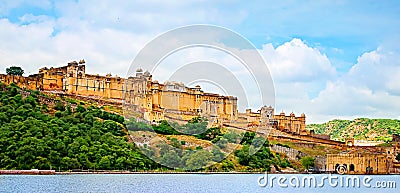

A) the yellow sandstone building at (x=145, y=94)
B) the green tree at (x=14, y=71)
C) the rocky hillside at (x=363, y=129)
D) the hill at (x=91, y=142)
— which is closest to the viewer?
the hill at (x=91, y=142)

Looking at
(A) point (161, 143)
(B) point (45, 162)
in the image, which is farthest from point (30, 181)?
(A) point (161, 143)

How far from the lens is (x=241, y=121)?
233 feet

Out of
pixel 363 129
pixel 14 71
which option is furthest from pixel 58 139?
pixel 363 129

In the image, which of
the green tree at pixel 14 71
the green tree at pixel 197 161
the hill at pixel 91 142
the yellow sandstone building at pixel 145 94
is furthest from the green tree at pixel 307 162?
the green tree at pixel 14 71

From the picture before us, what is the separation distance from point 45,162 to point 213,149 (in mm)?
17364

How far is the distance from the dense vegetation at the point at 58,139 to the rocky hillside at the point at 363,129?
5733 cm

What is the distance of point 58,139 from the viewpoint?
42.8 m

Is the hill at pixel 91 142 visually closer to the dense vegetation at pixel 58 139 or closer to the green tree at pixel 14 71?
the dense vegetation at pixel 58 139

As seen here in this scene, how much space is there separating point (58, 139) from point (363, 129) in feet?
243

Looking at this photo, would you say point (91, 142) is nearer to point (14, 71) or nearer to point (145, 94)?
point (145, 94)

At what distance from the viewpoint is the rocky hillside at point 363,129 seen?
102 metres

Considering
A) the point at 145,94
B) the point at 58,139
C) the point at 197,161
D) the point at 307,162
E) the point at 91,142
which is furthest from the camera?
the point at 145,94

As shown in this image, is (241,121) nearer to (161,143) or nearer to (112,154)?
(161,143)

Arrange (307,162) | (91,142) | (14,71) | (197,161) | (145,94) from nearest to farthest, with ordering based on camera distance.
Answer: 1. (91,142)
2. (197,161)
3. (307,162)
4. (14,71)
5. (145,94)
